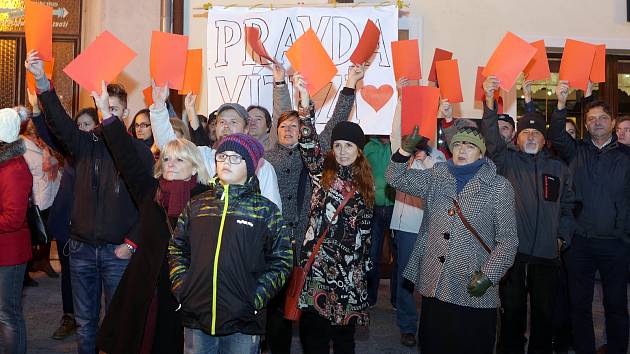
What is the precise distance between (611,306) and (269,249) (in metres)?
3.39

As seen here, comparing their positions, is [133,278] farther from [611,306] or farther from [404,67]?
[611,306]

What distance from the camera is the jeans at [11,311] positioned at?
4625mm

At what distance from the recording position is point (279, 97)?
5.52 meters

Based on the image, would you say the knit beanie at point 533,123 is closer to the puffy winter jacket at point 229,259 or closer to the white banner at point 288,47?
the white banner at point 288,47

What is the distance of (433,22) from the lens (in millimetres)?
9133

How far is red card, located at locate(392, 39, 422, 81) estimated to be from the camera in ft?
19.4

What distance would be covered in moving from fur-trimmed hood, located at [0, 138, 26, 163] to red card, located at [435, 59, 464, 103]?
331cm

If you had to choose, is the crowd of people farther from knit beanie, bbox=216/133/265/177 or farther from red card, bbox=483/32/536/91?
red card, bbox=483/32/536/91

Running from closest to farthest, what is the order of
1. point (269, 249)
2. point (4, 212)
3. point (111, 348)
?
1. point (269, 249)
2. point (111, 348)
3. point (4, 212)

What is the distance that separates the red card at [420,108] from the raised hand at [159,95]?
1674mm

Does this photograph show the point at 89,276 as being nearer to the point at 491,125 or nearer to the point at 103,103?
the point at 103,103

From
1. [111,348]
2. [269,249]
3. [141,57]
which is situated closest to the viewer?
[269,249]

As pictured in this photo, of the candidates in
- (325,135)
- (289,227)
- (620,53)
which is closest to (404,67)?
(325,135)

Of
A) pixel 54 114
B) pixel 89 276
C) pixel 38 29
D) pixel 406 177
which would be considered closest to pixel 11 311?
pixel 89 276
